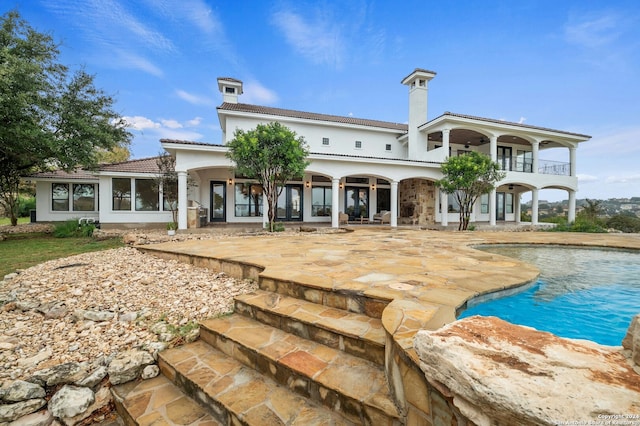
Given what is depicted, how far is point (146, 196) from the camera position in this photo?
13680 mm

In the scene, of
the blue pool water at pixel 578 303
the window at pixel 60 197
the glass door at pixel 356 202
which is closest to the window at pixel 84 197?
the window at pixel 60 197

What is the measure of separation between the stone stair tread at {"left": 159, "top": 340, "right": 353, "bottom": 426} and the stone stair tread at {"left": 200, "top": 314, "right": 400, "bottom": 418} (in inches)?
6.8

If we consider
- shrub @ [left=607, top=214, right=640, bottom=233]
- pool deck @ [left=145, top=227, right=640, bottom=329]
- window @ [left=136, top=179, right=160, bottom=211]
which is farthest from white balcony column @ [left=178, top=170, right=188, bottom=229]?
shrub @ [left=607, top=214, right=640, bottom=233]

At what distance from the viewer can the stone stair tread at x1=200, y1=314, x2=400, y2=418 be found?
1.68m

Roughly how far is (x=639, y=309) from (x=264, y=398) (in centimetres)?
414

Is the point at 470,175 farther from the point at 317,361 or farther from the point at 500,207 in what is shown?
the point at 317,361

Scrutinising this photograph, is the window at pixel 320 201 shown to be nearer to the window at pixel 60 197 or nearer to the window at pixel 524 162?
the window at pixel 524 162

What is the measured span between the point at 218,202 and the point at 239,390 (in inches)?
543

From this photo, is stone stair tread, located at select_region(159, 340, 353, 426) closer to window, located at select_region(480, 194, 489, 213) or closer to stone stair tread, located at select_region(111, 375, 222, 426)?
stone stair tread, located at select_region(111, 375, 222, 426)

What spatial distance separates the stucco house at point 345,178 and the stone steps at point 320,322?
391 inches

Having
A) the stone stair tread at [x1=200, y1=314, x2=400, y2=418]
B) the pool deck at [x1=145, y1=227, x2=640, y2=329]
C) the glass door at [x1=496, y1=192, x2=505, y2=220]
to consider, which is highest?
the glass door at [x1=496, y1=192, x2=505, y2=220]

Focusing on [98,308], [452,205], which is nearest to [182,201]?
[98,308]

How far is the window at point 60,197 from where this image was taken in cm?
1515

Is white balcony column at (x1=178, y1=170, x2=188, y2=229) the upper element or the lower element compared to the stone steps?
upper
